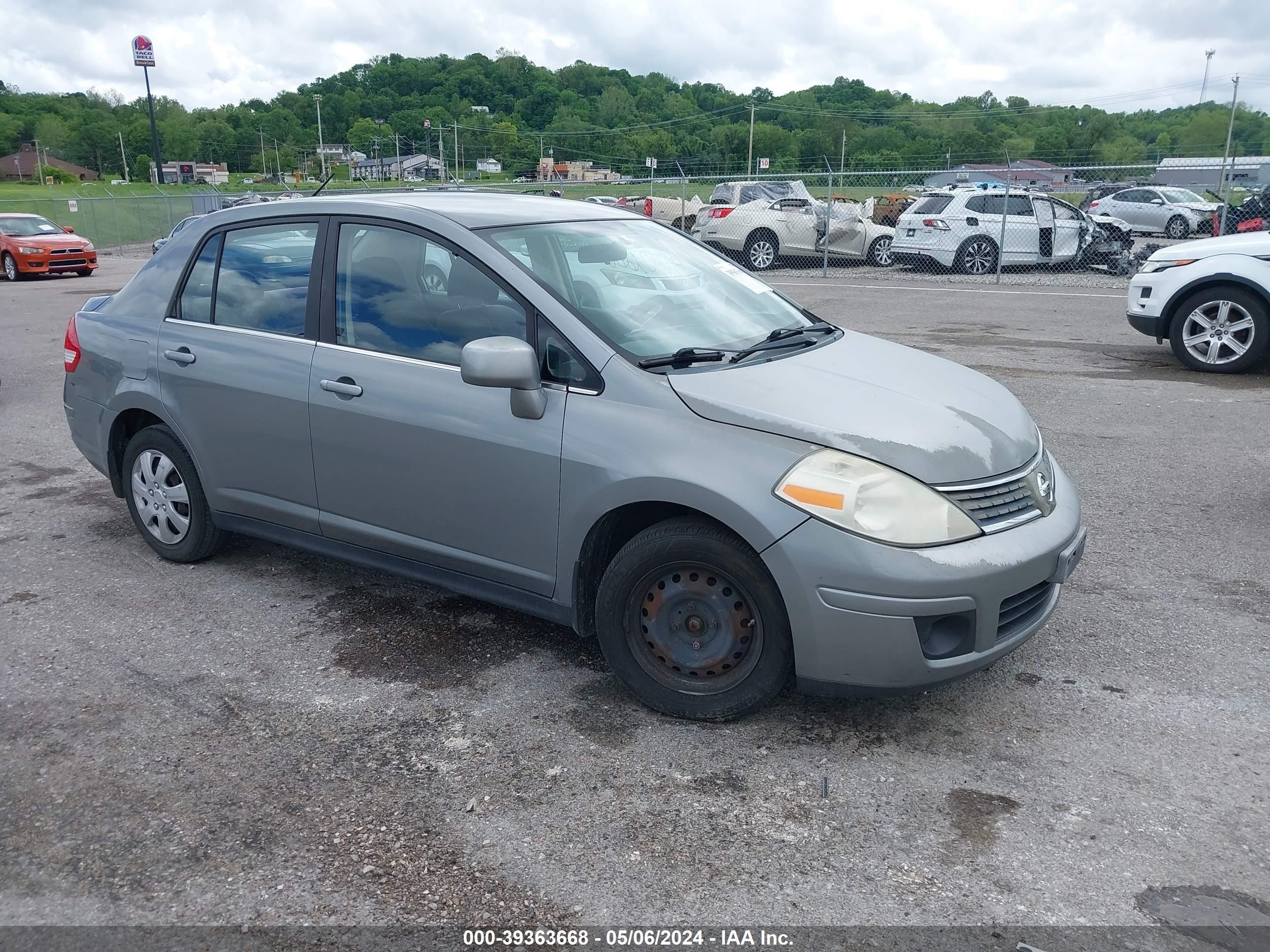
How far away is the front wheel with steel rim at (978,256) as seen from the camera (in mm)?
18828

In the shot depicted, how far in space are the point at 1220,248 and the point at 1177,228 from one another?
69.0ft

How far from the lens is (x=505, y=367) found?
11.1ft

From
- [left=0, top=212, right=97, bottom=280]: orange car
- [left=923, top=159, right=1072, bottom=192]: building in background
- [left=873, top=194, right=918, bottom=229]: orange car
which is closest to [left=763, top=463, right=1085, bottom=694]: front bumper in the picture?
[left=923, top=159, right=1072, bottom=192]: building in background

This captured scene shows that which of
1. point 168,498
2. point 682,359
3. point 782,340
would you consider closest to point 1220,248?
point 782,340

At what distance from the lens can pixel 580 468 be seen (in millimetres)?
3426

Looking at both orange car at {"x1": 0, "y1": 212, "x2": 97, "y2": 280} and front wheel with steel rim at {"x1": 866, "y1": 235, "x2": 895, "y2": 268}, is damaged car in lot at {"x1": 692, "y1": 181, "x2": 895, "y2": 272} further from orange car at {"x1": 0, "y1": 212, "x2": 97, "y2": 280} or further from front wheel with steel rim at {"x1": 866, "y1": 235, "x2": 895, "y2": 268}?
orange car at {"x1": 0, "y1": 212, "x2": 97, "y2": 280}

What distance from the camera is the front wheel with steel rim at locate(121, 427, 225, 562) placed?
15.6ft

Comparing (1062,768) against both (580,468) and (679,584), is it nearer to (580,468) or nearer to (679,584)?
(679,584)

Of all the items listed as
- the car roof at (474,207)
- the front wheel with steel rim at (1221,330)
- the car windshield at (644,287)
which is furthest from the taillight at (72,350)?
the front wheel with steel rim at (1221,330)

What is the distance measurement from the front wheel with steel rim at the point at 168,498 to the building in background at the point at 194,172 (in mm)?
86726

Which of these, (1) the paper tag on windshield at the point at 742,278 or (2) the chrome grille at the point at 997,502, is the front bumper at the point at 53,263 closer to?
(1) the paper tag on windshield at the point at 742,278

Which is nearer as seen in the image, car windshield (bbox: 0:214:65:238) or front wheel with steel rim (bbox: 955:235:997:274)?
front wheel with steel rim (bbox: 955:235:997:274)

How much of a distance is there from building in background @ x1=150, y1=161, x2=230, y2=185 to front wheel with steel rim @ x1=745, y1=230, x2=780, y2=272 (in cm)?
7366

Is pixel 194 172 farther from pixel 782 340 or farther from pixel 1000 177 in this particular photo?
pixel 782 340
